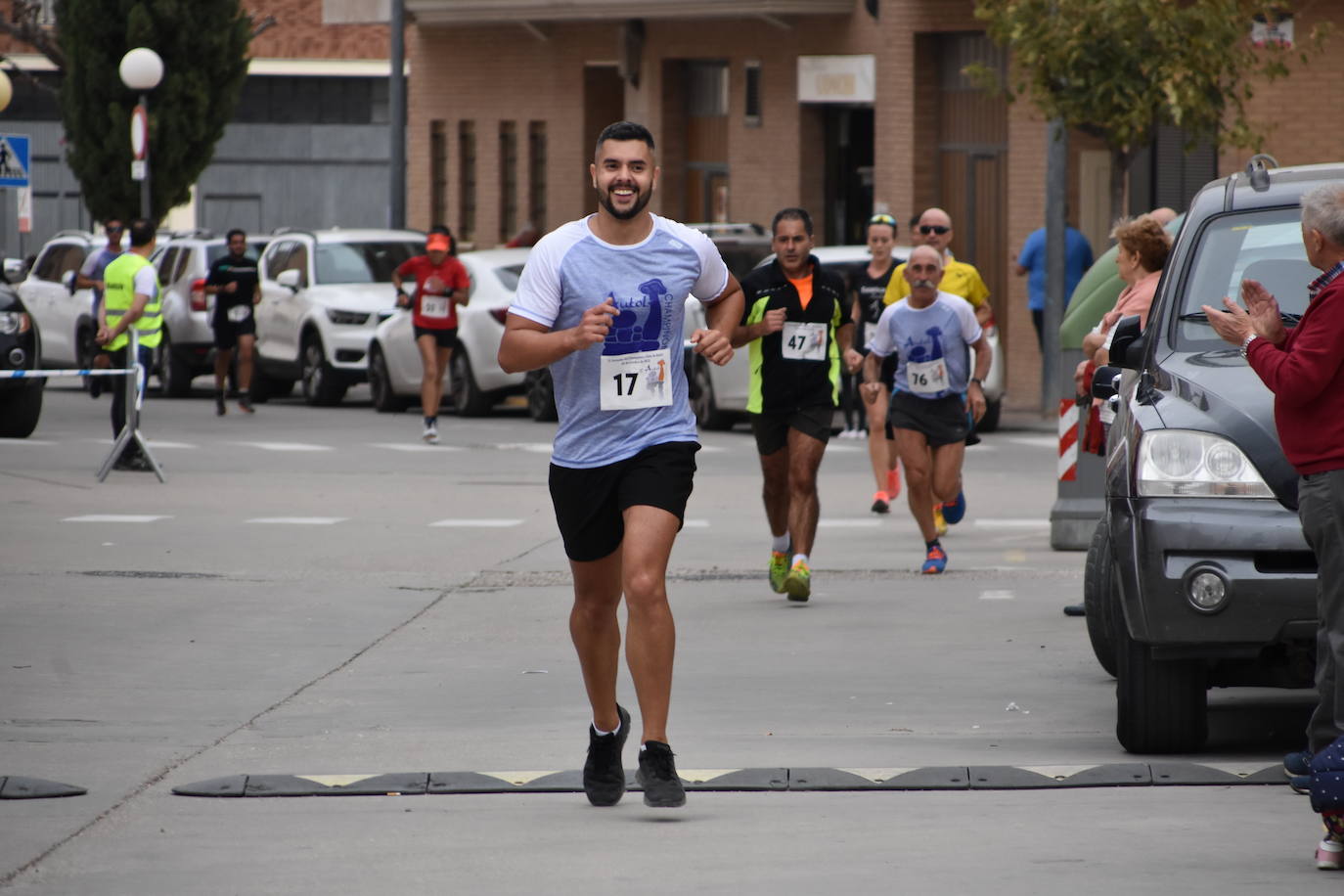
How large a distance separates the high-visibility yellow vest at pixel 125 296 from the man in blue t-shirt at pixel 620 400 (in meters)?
12.1

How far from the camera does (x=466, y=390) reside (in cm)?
2580

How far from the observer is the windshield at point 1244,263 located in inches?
336

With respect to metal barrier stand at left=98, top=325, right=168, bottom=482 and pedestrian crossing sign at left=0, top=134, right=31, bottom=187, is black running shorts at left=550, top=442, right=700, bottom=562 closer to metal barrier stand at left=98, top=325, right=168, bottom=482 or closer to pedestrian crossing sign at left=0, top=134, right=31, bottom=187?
metal barrier stand at left=98, top=325, right=168, bottom=482

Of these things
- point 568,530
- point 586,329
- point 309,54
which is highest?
point 309,54

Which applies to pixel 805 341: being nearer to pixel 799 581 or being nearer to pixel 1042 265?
pixel 799 581

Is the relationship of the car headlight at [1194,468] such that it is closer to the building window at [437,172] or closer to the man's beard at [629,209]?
the man's beard at [629,209]

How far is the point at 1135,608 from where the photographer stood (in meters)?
7.57

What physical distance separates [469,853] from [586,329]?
143cm

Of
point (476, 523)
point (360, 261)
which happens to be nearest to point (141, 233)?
point (476, 523)

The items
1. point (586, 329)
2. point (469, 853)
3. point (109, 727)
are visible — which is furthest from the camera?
point (109, 727)

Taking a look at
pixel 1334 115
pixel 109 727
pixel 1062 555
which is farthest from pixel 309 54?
pixel 109 727

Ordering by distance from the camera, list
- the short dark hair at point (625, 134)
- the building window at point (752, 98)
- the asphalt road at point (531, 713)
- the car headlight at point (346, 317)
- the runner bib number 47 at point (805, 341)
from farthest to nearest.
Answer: the building window at point (752, 98) < the car headlight at point (346, 317) < the runner bib number 47 at point (805, 341) < the short dark hair at point (625, 134) < the asphalt road at point (531, 713)

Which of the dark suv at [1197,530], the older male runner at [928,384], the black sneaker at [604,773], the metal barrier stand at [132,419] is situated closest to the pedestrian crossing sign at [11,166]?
the metal barrier stand at [132,419]

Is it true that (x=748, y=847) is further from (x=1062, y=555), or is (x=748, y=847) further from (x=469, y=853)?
(x=1062, y=555)
